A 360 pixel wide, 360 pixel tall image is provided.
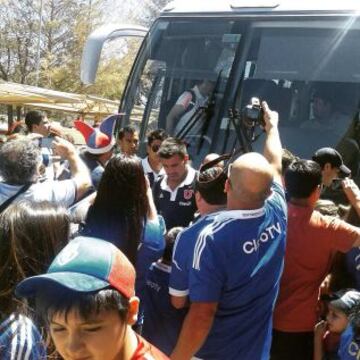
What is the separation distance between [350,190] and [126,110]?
3.11 m

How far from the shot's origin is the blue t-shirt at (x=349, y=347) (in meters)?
2.76

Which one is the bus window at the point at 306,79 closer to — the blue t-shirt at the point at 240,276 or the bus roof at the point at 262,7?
the bus roof at the point at 262,7

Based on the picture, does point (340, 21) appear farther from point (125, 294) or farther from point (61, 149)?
point (125, 294)

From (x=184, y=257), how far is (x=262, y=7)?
295 cm

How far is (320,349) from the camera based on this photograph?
3258 mm

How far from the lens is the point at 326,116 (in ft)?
14.3

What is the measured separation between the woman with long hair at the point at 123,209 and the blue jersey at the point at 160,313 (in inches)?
6.6

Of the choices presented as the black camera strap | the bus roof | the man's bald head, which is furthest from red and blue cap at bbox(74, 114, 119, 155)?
the man's bald head

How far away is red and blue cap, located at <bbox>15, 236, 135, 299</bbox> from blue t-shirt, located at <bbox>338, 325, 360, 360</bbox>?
5.45ft

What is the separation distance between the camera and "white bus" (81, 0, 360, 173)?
4.32 metres

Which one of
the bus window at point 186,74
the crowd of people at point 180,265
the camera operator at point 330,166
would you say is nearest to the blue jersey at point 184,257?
the crowd of people at point 180,265

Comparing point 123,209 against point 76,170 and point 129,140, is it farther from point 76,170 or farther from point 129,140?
point 129,140

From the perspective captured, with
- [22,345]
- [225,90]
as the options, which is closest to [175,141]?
[225,90]

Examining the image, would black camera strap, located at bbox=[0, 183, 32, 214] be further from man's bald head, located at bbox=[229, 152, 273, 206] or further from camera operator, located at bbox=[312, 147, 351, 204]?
camera operator, located at bbox=[312, 147, 351, 204]
